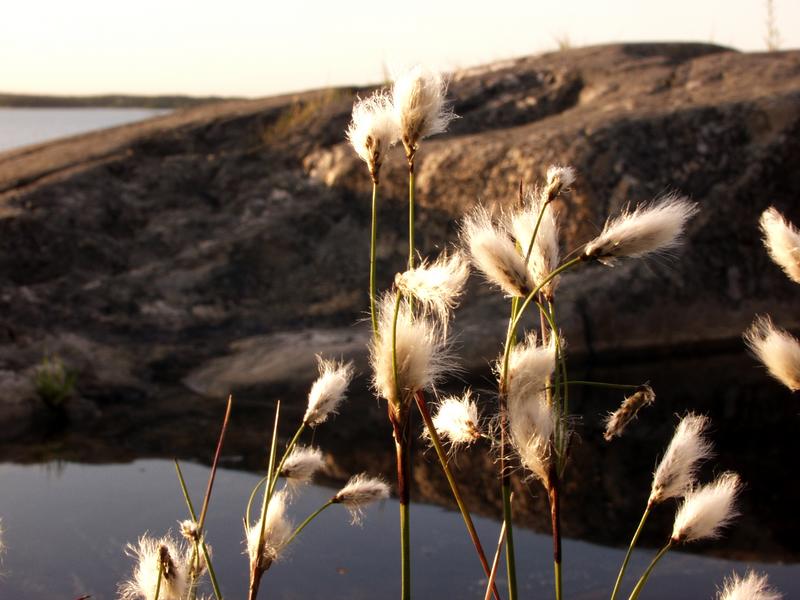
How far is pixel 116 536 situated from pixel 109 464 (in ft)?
1.92

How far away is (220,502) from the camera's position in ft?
8.29

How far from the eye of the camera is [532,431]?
931mm

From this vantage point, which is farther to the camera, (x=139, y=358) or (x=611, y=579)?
(x=139, y=358)

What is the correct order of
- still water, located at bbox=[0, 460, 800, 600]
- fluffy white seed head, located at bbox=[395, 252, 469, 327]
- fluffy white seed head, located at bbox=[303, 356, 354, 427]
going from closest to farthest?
fluffy white seed head, located at bbox=[395, 252, 469, 327]
fluffy white seed head, located at bbox=[303, 356, 354, 427]
still water, located at bbox=[0, 460, 800, 600]

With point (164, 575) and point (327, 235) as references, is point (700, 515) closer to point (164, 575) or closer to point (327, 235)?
point (164, 575)

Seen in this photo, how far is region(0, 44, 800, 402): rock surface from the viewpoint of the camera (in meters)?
3.79

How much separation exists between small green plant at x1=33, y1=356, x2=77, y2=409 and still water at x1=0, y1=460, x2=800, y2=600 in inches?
25.6

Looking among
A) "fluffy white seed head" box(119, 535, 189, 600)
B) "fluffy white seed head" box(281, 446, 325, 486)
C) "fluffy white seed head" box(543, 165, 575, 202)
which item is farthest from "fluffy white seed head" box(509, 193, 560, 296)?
"fluffy white seed head" box(119, 535, 189, 600)

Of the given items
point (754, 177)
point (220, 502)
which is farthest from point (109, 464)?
point (754, 177)

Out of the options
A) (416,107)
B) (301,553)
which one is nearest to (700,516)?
(416,107)

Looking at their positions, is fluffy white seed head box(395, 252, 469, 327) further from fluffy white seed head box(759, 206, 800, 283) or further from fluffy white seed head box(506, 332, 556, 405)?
fluffy white seed head box(759, 206, 800, 283)

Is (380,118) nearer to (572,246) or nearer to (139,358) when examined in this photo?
(139,358)

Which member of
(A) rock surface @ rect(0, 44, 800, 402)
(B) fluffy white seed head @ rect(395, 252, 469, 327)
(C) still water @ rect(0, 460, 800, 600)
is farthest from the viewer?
(A) rock surface @ rect(0, 44, 800, 402)

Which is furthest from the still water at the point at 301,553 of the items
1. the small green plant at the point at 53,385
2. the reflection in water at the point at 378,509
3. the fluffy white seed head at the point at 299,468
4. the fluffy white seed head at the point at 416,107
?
the fluffy white seed head at the point at 416,107
